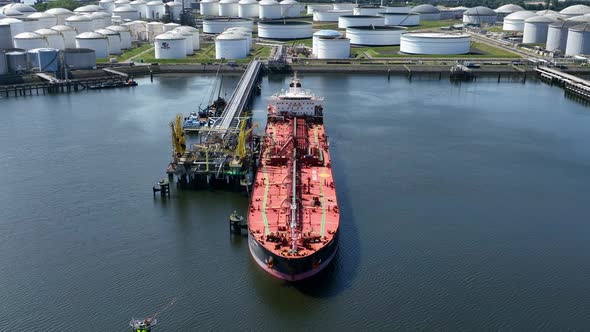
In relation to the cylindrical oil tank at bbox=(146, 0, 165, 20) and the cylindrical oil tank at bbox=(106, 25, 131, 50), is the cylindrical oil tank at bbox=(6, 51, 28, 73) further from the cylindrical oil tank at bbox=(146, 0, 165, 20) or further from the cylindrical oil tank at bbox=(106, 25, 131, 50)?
the cylindrical oil tank at bbox=(146, 0, 165, 20)

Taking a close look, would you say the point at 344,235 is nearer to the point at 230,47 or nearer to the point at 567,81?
the point at 567,81

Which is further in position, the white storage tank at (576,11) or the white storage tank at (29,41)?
the white storage tank at (576,11)

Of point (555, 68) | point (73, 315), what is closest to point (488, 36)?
point (555, 68)

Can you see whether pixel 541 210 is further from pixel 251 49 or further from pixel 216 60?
pixel 251 49

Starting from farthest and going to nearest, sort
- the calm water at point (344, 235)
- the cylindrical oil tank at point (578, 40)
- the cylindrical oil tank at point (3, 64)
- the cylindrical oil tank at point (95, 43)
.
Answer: the cylindrical oil tank at point (578, 40)
the cylindrical oil tank at point (95, 43)
the cylindrical oil tank at point (3, 64)
the calm water at point (344, 235)

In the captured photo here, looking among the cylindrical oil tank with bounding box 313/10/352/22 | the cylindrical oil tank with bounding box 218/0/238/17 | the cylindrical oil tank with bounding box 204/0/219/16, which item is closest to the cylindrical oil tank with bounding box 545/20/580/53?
the cylindrical oil tank with bounding box 313/10/352/22

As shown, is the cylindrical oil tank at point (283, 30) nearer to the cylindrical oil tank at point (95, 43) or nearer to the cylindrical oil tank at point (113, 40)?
the cylindrical oil tank at point (113, 40)

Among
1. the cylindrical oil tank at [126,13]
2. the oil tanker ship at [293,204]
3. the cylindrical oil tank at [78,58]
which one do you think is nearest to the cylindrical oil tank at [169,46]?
the cylindrical oil tank at [78,58]
